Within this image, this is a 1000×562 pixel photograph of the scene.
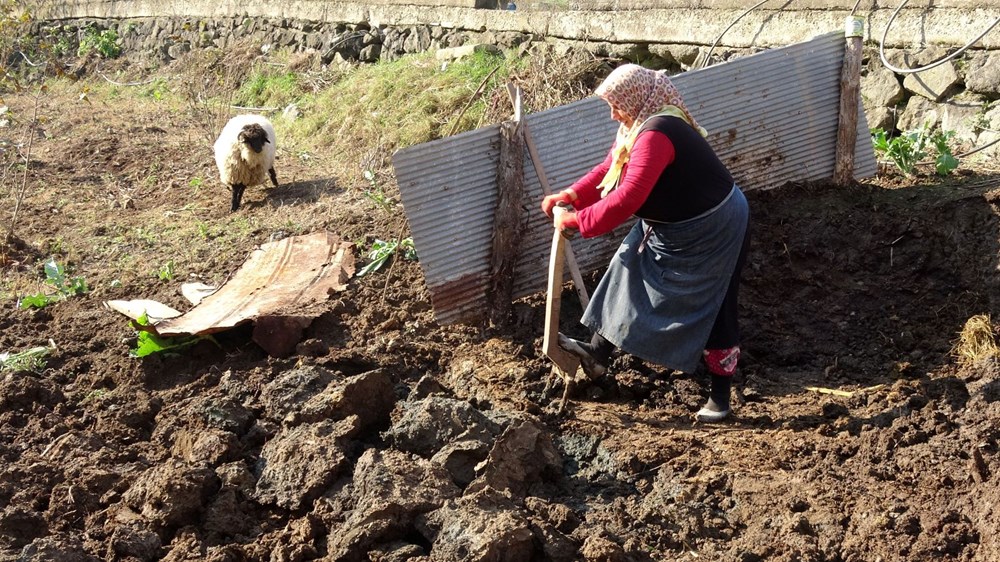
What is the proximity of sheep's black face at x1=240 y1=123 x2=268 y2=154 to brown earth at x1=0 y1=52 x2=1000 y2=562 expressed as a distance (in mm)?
2245

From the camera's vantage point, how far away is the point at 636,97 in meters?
4.01

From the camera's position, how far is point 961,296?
16.5 ft

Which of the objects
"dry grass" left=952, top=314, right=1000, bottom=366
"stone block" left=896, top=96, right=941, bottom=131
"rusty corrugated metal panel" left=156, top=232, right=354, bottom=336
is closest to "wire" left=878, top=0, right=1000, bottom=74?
"stone block" left=896, top=96, right=941, bottom=131

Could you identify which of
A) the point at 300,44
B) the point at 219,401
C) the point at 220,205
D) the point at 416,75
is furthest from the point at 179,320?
the point at 300,44

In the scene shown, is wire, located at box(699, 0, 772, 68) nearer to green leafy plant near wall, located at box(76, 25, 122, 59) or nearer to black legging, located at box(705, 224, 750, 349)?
black legging, located at box(705, 224, 750, 349)

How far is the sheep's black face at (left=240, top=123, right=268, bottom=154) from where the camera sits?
874 cm

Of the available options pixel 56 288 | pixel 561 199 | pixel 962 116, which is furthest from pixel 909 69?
pixel 56 288

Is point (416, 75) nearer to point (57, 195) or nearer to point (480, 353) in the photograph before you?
point (57, 195)

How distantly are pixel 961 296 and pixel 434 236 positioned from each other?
271 cm

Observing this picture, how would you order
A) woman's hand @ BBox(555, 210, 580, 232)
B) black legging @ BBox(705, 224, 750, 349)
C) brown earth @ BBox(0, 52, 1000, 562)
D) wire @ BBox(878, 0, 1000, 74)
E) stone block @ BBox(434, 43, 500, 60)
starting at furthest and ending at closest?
stone block @ BBox(434, 43, 500, 60) → wire @ BBox(878, 0, 1000, 74) → black legging @ BBox(705, 224, 750, 349) → woman's hand @ BBox(555, 210, 580, 232) → brown earth @ BBox(0, 52, 1000, 562)

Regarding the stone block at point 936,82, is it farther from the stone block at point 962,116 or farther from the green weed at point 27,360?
the green weed at point 27,360

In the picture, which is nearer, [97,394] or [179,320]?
[97,394]

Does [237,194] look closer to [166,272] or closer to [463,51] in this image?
A: [166,272]

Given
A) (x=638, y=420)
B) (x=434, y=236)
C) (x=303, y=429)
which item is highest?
(x=434, y=236)
